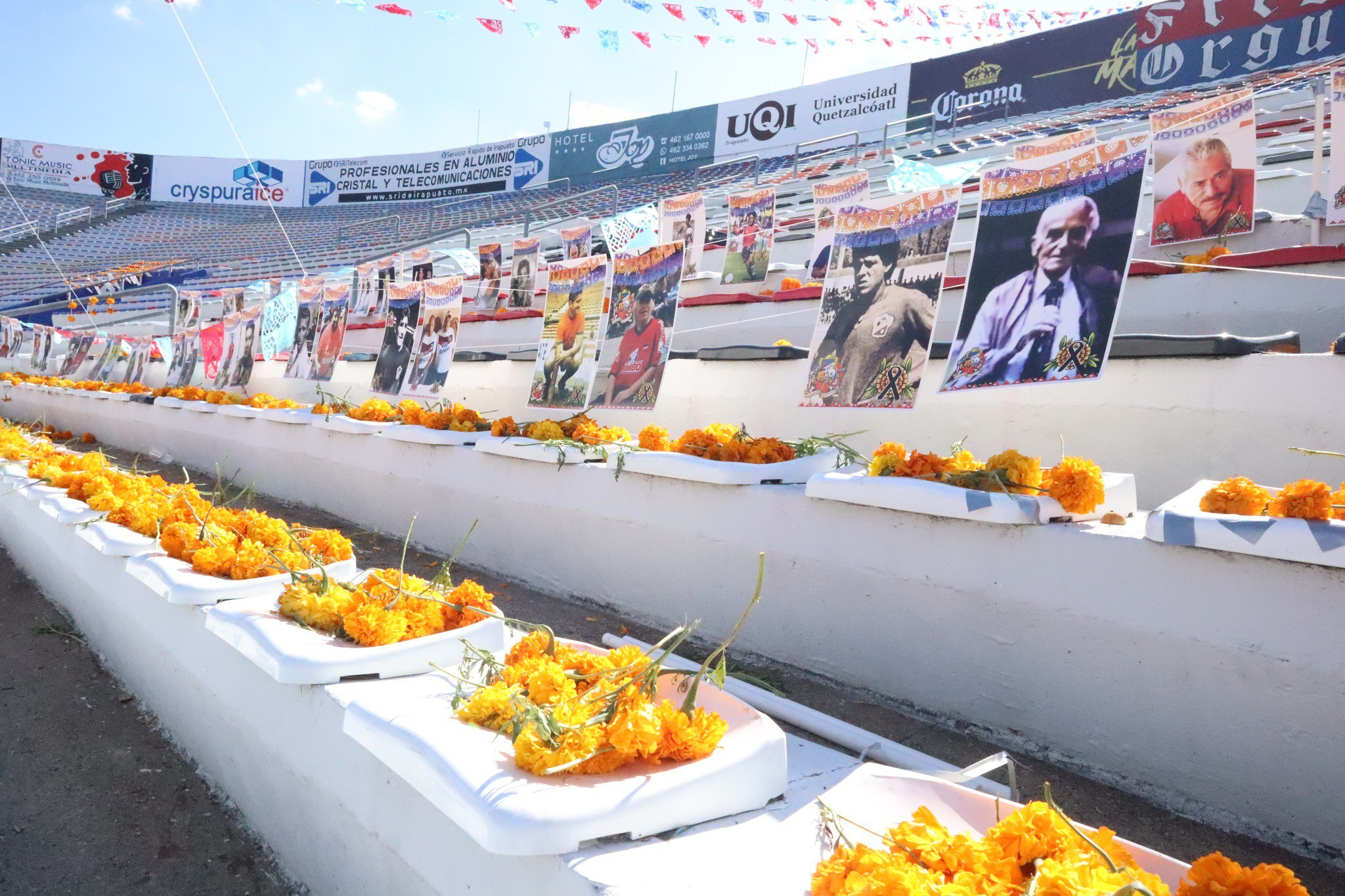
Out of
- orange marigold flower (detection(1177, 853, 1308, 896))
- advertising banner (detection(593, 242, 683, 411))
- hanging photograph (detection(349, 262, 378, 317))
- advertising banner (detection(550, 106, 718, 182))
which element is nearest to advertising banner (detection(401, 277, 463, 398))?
advertising banner (detection(593, 242, 683, 411))

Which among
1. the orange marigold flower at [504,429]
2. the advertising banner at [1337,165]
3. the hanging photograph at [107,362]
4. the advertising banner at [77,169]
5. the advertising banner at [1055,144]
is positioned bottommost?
the hanging photograph at [107,362]

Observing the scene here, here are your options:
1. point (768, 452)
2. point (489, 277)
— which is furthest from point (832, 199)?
point (489, 277)

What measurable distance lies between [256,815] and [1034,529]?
1775mm

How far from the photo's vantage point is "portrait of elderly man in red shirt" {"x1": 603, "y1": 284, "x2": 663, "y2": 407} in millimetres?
3797

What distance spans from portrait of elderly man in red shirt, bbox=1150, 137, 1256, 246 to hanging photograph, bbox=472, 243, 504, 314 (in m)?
6.44

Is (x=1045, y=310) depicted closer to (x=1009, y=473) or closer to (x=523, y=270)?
(x=1009, y=473)

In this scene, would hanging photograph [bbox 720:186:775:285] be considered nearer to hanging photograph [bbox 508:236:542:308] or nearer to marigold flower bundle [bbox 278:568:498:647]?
hanging photograph [bbox 508:236:542:308]

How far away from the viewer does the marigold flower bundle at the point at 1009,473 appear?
1900mm

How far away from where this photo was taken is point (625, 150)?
18.7m

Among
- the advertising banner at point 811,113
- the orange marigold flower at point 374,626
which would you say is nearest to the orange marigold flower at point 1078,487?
the orange marigold flower at point 374,626

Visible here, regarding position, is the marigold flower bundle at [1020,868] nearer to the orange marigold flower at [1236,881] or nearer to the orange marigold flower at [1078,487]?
the orange marigold flower at [1236,881]

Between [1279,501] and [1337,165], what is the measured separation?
7.63 feet

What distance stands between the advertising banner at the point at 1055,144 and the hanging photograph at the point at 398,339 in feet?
11.8

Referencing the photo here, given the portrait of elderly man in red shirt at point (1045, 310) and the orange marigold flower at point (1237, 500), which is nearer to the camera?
the orange marigold flower at point (1237, 500)
